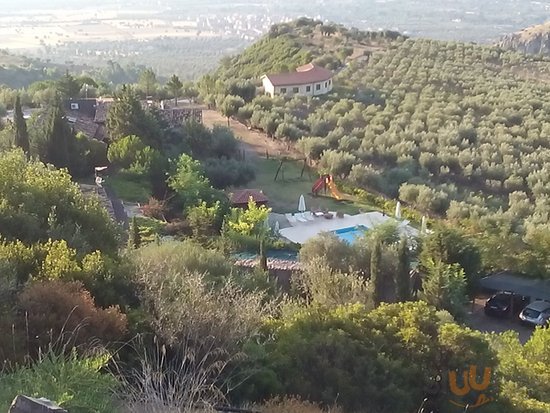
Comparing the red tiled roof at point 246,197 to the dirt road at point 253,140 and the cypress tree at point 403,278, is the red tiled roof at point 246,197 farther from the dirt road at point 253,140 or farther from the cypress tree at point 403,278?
the cypress tree at point 403,278

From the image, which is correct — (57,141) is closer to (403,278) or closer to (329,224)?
(329,224)

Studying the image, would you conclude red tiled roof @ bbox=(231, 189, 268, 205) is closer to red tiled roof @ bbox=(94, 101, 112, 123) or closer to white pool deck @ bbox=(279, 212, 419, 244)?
white pool deck @ bbox=(279, 212, 419, 244)

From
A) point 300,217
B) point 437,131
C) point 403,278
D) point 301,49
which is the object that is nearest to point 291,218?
point 300,217

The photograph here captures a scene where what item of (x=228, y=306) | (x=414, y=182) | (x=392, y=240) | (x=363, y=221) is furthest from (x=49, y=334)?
(x=414, y=182)

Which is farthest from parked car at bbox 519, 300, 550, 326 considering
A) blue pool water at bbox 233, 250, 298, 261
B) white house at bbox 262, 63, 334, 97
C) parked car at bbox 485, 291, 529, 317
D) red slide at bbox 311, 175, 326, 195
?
white house at bbox 262, 63, 334, 97

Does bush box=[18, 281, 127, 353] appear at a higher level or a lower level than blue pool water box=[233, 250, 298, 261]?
higher
